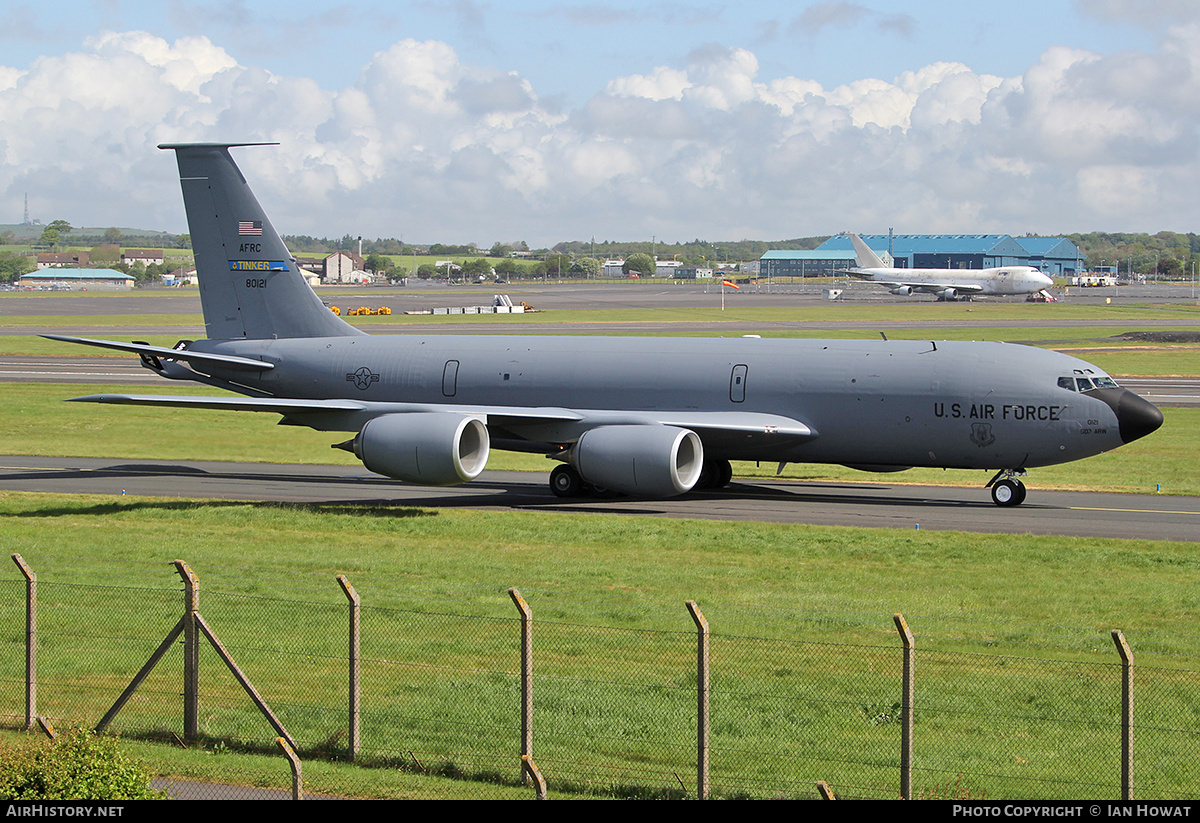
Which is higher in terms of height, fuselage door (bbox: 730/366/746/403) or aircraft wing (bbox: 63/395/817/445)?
fuselage door (bbox: 730/366/746/403)

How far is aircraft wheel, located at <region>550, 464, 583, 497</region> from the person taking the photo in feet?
113

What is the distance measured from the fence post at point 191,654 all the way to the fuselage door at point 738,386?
21879 millimetres

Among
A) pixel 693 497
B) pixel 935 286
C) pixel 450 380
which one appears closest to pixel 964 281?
pixel 935 286

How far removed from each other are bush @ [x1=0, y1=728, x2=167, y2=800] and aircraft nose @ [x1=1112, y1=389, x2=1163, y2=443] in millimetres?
26602

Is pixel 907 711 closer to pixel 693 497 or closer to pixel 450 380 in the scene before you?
pixel 693 497

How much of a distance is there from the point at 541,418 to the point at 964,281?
143459mm

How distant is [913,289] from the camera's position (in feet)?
572

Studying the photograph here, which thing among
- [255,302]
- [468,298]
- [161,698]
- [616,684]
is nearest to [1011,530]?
[616,684]

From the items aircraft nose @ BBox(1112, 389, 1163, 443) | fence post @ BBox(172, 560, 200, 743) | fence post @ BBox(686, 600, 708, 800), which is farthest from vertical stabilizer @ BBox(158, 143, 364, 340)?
fence post @ BBox(686, 600, 708, 800)

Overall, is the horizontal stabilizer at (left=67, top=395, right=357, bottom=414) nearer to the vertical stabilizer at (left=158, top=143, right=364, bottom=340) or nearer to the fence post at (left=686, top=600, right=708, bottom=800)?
the vertical stabilizer at (left=158, top=143, right=364, bottom=340)

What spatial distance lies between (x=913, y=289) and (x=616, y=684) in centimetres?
16450

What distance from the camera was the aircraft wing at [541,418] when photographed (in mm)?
33094

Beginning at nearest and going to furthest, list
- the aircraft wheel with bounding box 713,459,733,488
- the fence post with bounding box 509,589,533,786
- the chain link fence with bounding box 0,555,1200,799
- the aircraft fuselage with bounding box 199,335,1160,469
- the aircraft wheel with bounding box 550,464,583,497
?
1. the fence post with bounding box 509,589,533,786
2. the chain link fence with bounding box 0,555,1200,799
3. the aircraft fuselage with bounding box 199,335,1160,469
4. the aircraft wheel with bounding box 550,464,583,497
5. the aircraft wheel with bounding box 713,459,733,488

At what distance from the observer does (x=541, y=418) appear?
1325 inches
